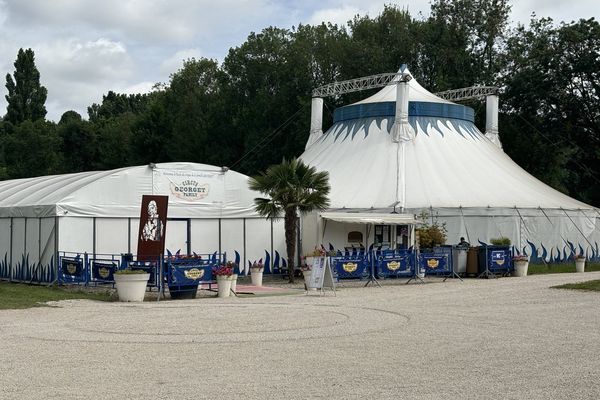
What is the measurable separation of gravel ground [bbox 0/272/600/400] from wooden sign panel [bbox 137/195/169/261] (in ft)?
8.82

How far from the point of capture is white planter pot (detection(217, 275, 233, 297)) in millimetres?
19156

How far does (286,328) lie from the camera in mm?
12852

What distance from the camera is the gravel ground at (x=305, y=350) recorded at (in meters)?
8.02

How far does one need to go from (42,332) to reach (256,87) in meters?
46.2

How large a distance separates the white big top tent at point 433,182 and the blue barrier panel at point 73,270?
27.7 feet

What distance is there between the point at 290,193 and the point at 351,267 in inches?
121

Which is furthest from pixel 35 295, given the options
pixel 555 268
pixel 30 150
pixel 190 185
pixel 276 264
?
pixel 30 150

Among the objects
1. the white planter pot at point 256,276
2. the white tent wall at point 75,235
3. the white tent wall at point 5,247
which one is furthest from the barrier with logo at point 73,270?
the white planter pot at point 256,276

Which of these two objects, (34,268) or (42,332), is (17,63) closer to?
(34,268)

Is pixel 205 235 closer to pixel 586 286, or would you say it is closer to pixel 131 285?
pixel 131 285

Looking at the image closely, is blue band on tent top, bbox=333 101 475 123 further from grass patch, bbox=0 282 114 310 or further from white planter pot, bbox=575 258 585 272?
grass patch, bbox=0 282 114 310

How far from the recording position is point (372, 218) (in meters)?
26.5

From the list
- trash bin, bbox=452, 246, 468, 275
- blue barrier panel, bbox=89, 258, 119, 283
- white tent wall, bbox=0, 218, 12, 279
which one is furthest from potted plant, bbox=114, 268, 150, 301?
trash bin, bbox=452, 246, 468, 275

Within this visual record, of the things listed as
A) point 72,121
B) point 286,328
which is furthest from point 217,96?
point 286,328
